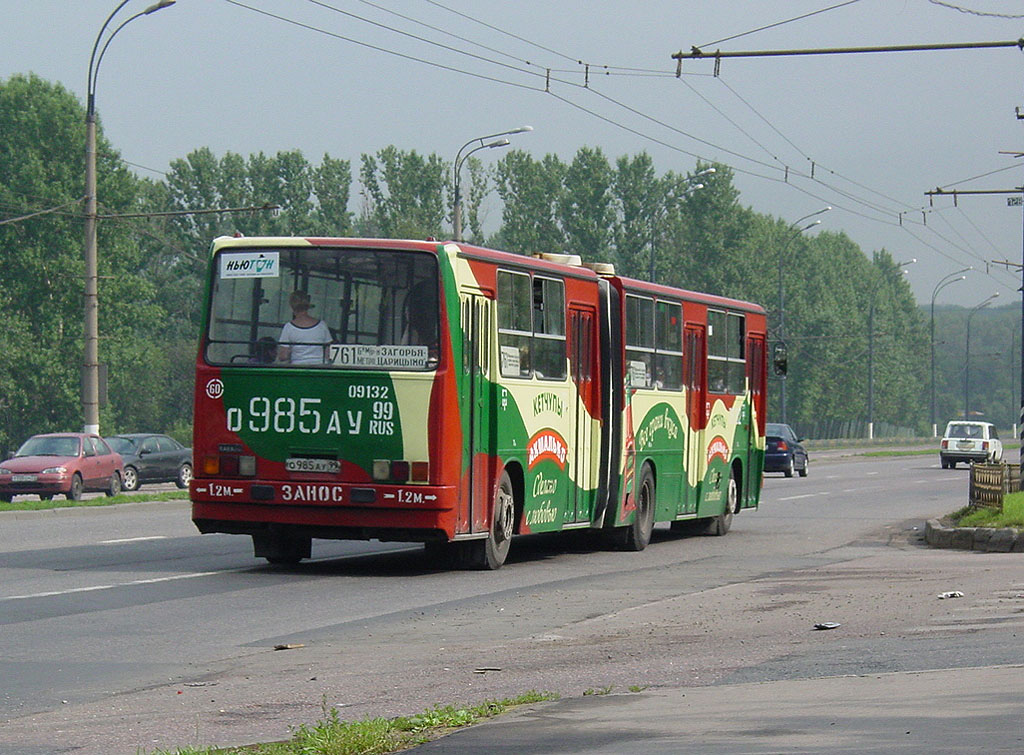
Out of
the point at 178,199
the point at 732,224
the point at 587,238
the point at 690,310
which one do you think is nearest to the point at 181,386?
the point at 178,199

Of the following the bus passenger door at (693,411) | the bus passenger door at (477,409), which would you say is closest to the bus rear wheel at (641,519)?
the bus passenger door at (693,411)

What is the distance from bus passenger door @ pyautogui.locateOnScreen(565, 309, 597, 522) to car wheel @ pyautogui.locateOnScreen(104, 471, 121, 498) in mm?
20275

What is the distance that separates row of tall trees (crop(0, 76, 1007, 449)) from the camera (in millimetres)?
72875

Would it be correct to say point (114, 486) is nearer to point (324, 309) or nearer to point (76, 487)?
point (76, 487)

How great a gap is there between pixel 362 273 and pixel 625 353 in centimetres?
501

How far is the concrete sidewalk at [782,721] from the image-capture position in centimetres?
669

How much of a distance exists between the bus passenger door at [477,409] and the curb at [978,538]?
6.94m

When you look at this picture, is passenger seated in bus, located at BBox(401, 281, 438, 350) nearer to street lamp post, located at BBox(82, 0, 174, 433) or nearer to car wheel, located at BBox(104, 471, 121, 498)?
street lamp post, located at BBox(82, 0, 174, 433)

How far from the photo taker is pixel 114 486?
37812 millimetres

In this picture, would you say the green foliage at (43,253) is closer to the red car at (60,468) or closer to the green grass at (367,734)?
the red car at (60,468)

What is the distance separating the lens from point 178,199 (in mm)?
99875

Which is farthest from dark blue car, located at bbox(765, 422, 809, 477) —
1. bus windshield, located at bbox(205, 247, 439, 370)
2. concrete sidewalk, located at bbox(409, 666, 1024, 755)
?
concrete sidewalk, located at bbox(409, 666, 1024, 755)

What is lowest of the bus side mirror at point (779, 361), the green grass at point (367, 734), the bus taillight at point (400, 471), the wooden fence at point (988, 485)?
the green grass at point (367, 734)

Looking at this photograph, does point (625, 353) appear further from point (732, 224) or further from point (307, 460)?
point (732, 224)
